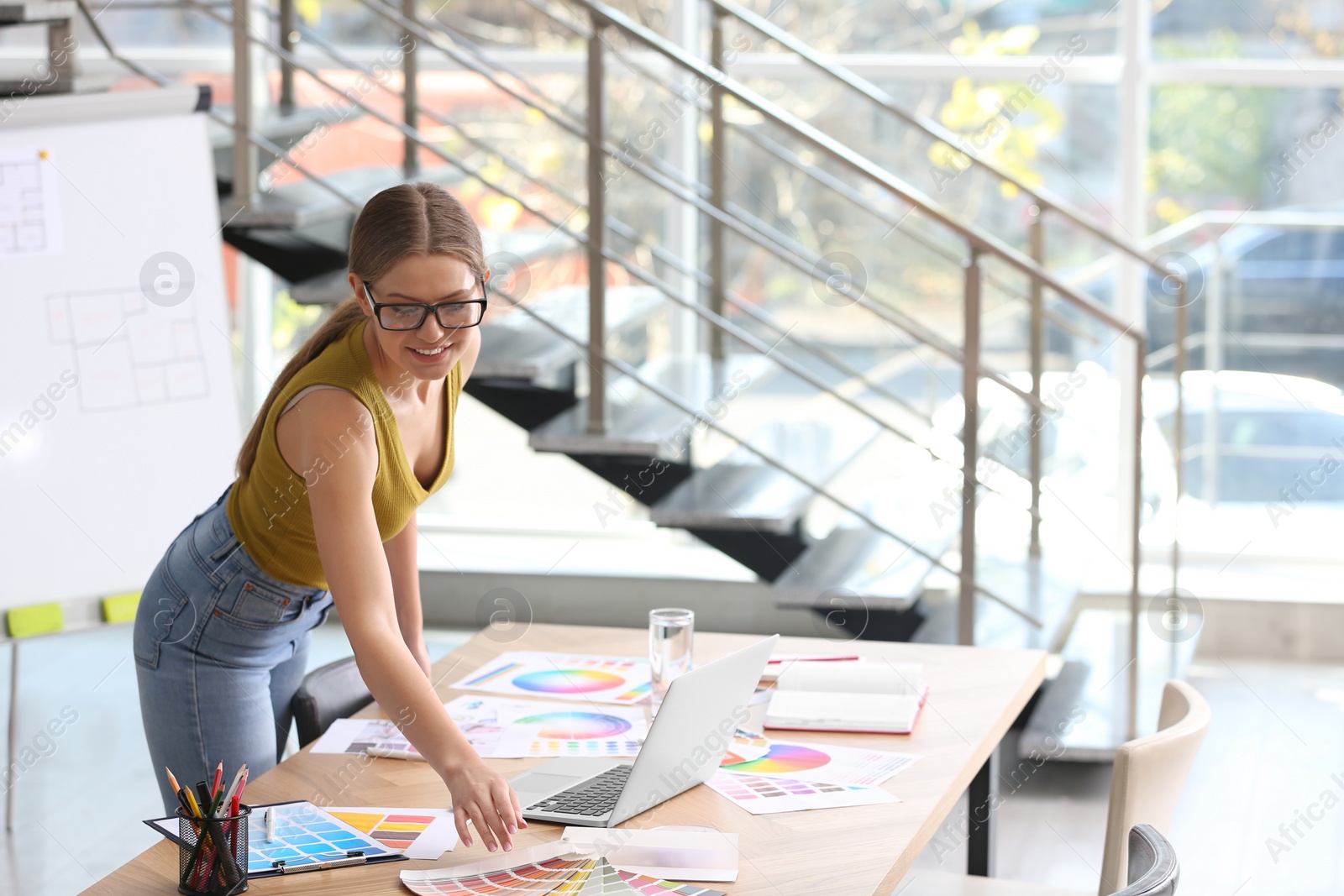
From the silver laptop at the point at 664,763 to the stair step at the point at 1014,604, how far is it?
1501 mm

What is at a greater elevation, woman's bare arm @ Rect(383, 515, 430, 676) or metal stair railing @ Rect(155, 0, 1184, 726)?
metal stair railing @ Rect(155, 0, 1184, 726)

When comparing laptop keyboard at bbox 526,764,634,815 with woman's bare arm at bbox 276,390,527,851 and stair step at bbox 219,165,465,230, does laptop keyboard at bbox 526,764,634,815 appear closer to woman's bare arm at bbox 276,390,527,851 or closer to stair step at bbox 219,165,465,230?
woman's bare arm at bbox 276,390,527,851

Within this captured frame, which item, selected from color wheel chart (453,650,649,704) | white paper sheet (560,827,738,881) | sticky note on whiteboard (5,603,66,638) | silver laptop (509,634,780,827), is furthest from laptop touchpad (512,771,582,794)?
sticky note on whiteboard (5,603,66,638)

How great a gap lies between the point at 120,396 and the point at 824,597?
4.84 feet

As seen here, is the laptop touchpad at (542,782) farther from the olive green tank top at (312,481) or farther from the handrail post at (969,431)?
the handrail post at (969,431)

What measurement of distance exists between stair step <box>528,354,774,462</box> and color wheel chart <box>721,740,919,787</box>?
1289 millimetres

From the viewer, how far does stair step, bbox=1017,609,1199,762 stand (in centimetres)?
303

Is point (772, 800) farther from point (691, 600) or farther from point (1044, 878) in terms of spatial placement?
point (691, 600)

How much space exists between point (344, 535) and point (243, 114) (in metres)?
1.96

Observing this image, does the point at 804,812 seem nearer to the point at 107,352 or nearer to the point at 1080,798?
the point at 1080,798

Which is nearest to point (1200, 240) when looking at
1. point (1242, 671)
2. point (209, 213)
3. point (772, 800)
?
point (1242, 671)

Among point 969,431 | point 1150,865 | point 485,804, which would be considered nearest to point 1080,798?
point 969,431

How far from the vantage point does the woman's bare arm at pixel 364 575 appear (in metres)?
1.38

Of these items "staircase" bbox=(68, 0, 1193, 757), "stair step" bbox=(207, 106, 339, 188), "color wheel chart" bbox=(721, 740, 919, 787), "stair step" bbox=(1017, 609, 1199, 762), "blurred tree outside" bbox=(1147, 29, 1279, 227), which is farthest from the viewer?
"blurred tree outside" bbox=(1147, 29, 1279, 227)
